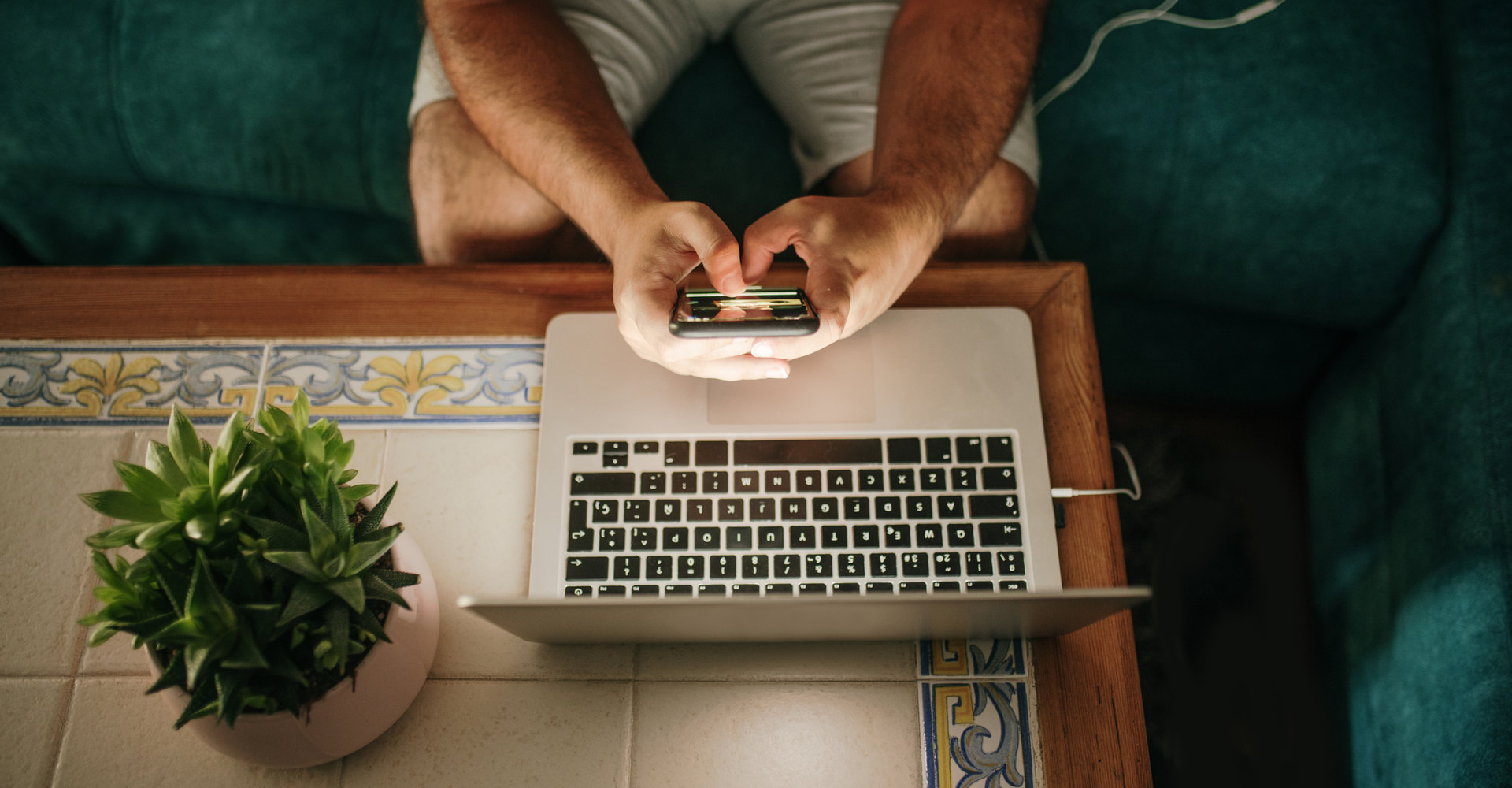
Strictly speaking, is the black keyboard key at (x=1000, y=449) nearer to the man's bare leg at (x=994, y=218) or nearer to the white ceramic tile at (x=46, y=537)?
the man's bare leg at (x=994, y=218)

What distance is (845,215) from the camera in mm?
707

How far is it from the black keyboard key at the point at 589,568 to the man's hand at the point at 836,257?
0.23 meters

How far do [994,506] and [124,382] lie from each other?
865 mm

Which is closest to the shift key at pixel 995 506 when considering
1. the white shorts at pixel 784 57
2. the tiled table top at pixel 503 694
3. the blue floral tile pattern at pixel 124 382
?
the tiled table top at pixel 503 694

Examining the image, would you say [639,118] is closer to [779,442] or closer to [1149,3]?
[779,442]

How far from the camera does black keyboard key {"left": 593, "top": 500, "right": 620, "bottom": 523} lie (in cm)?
69

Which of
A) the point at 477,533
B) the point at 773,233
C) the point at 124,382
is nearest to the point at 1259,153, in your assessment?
the point at 773,233

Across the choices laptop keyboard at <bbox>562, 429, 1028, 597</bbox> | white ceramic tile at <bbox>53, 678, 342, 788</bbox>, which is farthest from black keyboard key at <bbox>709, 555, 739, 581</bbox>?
white ceramic tile at <bbox>53, 678, 342, 788</bbox>

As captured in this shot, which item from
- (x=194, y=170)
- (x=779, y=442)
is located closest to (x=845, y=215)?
(x=779, y=442)

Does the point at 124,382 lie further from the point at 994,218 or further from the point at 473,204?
the point at 994,218

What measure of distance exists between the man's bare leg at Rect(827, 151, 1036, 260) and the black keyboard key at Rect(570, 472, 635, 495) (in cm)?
45

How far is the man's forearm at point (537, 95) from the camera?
850mm

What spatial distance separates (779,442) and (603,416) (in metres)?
0.17

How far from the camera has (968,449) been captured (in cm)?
71
